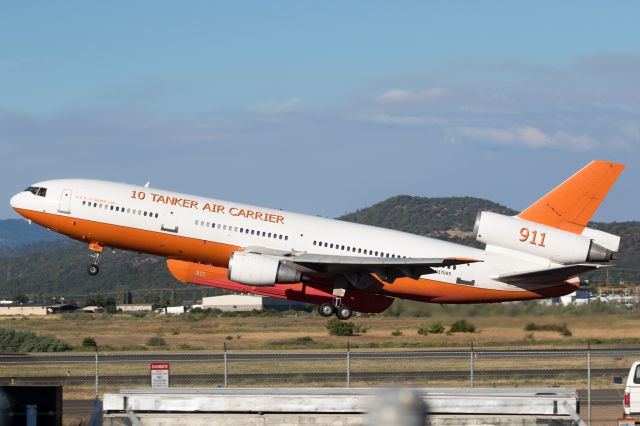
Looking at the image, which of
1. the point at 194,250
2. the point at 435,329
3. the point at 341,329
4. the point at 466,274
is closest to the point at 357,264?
the point at 466,274

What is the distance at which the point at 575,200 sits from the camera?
142 feet

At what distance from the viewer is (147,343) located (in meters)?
58.3

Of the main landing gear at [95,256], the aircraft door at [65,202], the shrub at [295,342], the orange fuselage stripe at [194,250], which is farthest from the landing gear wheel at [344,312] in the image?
the aircraft door at [65,202]

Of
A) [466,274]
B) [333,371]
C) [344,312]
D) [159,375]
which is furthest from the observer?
[466,274]

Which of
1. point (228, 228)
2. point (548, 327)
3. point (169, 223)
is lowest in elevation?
point (548, 327)

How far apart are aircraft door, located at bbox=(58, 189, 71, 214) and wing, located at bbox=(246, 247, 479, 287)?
7454 mm

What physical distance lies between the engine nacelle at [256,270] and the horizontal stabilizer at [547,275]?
9.07 m

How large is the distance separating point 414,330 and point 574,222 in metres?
21.5

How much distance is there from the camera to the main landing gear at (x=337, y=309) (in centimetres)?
4272

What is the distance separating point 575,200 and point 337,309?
35.5 ft

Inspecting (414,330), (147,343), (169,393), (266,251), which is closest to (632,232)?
(414,330)

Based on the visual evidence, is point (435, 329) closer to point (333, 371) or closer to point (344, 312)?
point (344, 312)

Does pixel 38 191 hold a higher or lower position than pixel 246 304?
higher

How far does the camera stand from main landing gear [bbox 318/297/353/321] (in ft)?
140
